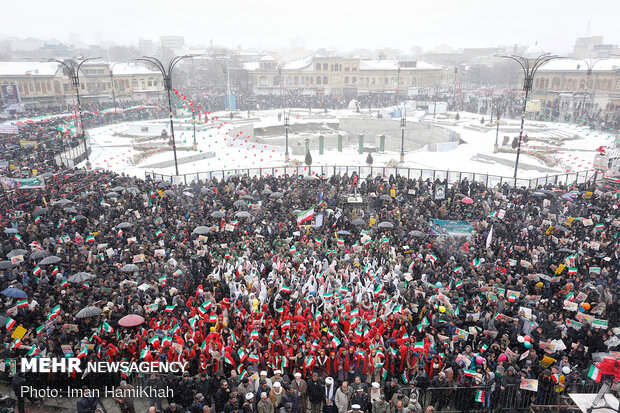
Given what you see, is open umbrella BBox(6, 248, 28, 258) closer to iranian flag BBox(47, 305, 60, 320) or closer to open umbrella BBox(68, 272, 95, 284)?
open umbrella BBox(68, 272, 95, 284)

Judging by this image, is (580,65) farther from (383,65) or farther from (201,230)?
(201,230)

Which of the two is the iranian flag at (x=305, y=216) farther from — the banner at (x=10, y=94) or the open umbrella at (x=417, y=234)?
the banner at (x=10, y=94)

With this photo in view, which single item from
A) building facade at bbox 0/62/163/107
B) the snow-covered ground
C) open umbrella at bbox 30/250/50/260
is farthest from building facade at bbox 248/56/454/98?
open umbrella at bbox 30/250/50/260

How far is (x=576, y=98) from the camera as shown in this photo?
61.8 metres

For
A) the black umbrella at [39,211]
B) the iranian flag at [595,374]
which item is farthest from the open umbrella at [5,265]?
the iranian flag at [595,374]

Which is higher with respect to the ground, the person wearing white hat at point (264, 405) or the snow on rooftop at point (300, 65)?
the snow on rooftop at point (300, 65)

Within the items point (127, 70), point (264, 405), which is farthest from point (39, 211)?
point (127, 70)

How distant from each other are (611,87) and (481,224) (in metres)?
56.5

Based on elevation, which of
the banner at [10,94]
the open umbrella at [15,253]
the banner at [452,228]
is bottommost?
the banner at [452,228]

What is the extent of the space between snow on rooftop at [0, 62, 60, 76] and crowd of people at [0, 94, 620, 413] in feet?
175

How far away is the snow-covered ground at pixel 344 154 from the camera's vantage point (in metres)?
35.1

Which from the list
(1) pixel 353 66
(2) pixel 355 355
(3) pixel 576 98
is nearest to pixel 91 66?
(1) pixel 353 66

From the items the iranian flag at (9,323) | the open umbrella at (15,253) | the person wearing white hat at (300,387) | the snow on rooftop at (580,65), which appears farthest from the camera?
the snow on rooftop at (580,65)

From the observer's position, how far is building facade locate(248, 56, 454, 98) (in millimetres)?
90750
